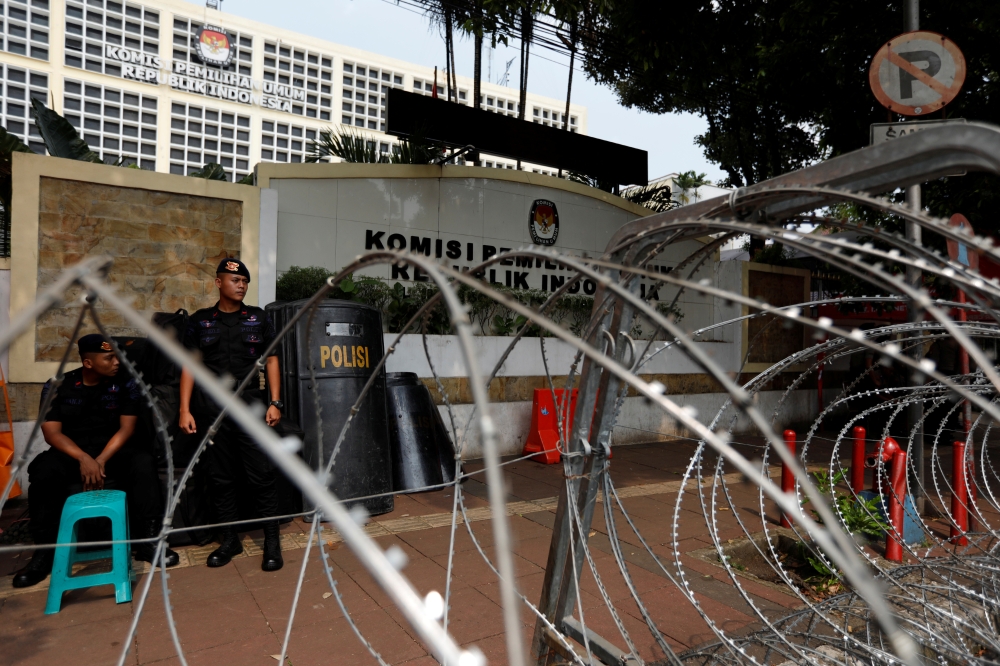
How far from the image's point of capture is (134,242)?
5730 millimetres

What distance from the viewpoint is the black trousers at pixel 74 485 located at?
146 inches

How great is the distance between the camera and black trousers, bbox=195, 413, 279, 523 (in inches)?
159

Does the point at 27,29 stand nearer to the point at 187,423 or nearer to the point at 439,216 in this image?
the point at 439,216

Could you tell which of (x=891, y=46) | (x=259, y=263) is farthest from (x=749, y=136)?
(x=259, y=263)

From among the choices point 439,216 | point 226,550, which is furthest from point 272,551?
point 439,216

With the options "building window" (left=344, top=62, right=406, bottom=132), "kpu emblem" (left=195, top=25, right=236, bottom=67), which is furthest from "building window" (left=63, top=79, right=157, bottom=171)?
"building window" (left=344, top=62, right=406, bottom=132)

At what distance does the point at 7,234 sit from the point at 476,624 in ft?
19.7

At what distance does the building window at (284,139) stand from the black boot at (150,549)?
114ft

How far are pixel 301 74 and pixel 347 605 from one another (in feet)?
129

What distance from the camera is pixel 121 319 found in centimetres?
552

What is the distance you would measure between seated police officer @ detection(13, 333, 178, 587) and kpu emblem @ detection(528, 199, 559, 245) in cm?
599

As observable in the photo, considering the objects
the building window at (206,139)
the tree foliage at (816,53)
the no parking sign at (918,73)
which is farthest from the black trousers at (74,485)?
the building window at (206,139)

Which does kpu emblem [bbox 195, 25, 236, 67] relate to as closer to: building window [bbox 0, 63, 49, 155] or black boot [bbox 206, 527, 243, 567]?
building window [bbox 0, 63, 49, 155]

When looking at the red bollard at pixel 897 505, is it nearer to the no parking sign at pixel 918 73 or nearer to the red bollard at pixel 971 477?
the red bollard at pixel 971 477
